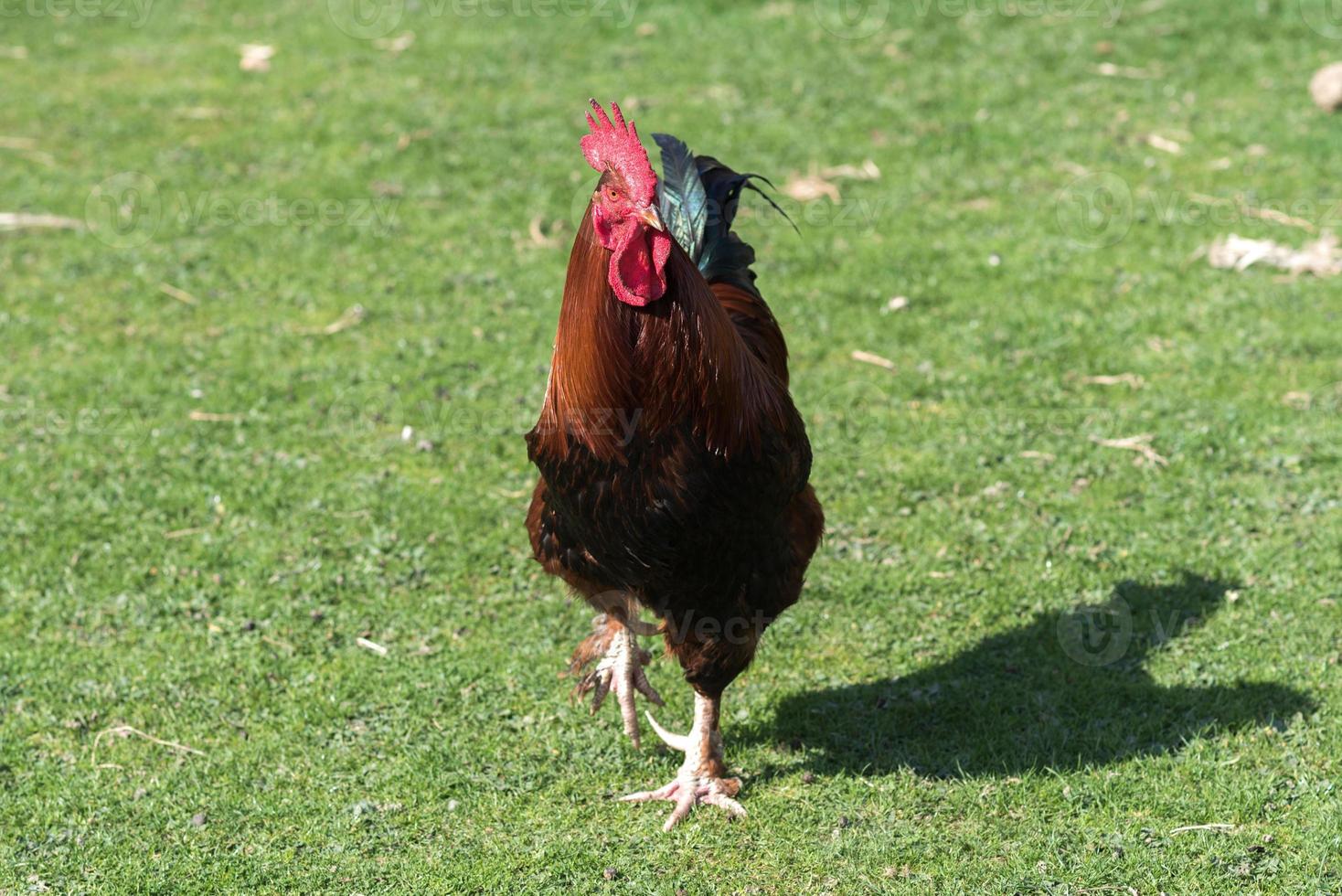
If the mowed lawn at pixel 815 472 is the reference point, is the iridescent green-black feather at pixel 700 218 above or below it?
above

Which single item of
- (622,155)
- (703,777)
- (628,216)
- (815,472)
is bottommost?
(703,777)

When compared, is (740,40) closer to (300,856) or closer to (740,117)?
(740,117)

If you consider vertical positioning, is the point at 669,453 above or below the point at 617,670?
above

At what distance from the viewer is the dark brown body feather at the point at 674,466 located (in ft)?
14.6

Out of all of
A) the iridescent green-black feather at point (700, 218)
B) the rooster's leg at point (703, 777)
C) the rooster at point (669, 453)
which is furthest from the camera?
the iridescent green-black feather at point (700, 218)

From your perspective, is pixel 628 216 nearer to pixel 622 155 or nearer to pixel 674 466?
pixel 622 155

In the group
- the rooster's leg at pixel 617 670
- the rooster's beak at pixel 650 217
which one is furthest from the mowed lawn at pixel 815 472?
the rooster's beak at pixel 650 217

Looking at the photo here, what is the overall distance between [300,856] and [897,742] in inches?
97.6

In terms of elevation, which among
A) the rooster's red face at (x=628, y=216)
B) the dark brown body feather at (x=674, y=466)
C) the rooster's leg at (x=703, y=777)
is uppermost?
the rooster's red face at (x=628, y=216)

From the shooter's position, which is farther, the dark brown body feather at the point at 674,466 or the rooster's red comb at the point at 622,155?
the dark brown body feather at the point at 674,466

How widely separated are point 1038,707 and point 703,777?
5.03ft

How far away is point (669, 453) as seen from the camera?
181 inches

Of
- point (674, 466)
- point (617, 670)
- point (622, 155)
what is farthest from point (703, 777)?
point (622, 155)

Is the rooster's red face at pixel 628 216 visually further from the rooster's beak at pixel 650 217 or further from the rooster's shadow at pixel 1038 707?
the rooster's shadow at pixel 1038 707
